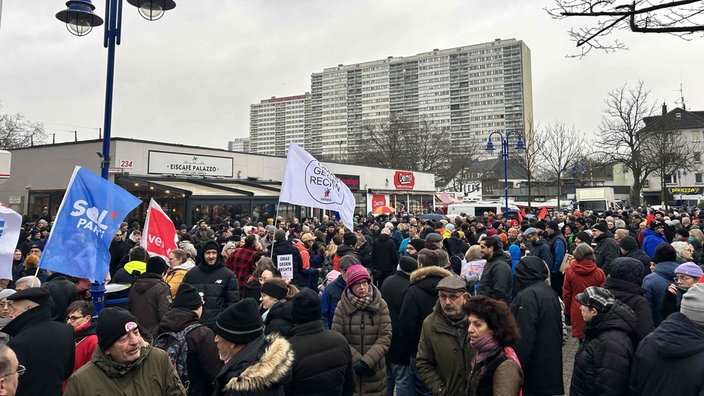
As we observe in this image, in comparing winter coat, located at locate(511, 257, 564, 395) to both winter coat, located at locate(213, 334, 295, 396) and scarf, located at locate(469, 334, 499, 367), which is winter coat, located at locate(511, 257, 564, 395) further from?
winter coat, located at locate(213, 334, 295, 396)

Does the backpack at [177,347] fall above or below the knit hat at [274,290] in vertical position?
below

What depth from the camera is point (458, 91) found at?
12681 cm

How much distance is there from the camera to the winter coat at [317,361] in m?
3.05

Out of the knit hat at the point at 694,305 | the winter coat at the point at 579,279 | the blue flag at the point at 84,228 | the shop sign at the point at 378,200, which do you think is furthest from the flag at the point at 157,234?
the shop sign at the point at 378,200

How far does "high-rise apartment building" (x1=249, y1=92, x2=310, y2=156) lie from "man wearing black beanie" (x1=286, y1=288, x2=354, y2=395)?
460 ft

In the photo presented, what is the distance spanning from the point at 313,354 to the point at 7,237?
160 inches

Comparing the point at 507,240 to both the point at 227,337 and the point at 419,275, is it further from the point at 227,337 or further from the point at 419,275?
the point at 227,337

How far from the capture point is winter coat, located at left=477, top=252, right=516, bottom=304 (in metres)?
5.62

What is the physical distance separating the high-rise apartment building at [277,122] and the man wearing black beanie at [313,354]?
140 meters

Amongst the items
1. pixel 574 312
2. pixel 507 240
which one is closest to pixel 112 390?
pixel 574 312

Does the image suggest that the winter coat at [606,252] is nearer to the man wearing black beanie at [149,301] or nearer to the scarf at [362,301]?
the scarf at [362,301]

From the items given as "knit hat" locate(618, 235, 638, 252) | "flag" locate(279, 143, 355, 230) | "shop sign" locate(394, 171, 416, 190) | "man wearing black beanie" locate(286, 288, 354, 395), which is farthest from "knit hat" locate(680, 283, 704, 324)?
"shop sign" locate(394, 171, 416, 190)

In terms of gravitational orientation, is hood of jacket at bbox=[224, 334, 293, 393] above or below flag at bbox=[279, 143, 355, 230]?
below

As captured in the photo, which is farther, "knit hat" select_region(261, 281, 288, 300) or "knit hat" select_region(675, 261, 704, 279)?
"knit hat" select_region(675, 261, 704, 279)
